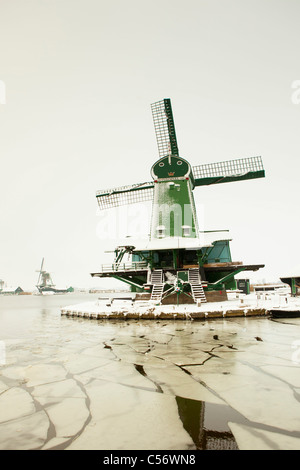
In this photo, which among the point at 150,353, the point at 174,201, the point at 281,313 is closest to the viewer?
the point at 150,353

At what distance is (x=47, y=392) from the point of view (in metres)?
4.31

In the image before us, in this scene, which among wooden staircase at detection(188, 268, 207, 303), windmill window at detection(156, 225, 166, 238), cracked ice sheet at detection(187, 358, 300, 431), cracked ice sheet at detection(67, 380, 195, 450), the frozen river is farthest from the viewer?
windmill window at detection(156, 225, 166, 238)

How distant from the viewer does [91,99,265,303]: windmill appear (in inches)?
748

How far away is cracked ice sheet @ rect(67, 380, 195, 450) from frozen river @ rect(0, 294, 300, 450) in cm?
1

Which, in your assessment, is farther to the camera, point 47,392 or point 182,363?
point 182,363

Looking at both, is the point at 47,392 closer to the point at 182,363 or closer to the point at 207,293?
the point at 182,363

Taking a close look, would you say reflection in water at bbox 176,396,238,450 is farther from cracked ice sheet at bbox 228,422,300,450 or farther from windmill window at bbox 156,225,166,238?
windmill window at bbox 156,225,166,238

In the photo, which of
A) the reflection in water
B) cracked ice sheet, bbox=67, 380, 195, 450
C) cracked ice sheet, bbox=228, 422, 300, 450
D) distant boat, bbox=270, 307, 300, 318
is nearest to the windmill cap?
distant boat, bbox=270, 307, 300, 318

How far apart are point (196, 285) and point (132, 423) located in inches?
621

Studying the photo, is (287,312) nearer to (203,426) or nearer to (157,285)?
(157,285)

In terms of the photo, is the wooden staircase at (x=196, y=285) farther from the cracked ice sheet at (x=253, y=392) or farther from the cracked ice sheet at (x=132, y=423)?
the cracked ice sheet at (x=132, y=423)
